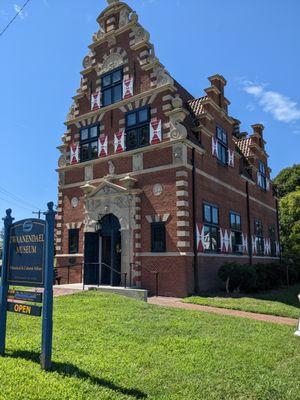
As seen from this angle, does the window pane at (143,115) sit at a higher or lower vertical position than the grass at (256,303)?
higher

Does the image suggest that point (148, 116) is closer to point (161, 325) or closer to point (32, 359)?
point (161, 325)

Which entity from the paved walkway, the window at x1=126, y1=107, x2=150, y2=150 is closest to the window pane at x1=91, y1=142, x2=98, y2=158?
the window at x1=126, y1=107, x2=150, y2=150

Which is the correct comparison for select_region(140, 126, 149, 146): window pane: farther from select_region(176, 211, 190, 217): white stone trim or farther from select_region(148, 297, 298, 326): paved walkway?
select_region(148, 297, 298, 326): paved walkway

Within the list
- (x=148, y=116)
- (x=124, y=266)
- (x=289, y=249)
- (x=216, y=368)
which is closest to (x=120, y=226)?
(x=124, y=266)

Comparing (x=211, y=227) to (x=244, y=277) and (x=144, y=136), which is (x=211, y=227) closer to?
(x=244, y=277)

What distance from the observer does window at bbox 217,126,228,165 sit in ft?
63.2

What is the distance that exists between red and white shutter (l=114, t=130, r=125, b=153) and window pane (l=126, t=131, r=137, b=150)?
0.24 m

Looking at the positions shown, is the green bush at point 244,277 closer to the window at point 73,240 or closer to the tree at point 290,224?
the window at point 73,240

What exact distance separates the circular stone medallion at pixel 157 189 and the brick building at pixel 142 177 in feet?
0.14

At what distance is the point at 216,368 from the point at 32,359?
284 cm

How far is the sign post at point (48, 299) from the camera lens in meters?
5.29

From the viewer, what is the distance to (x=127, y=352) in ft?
20.4

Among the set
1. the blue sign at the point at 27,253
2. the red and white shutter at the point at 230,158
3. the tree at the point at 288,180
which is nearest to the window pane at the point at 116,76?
the red and white shutter at the point at 230,158

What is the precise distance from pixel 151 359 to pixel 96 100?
15.8 meters
